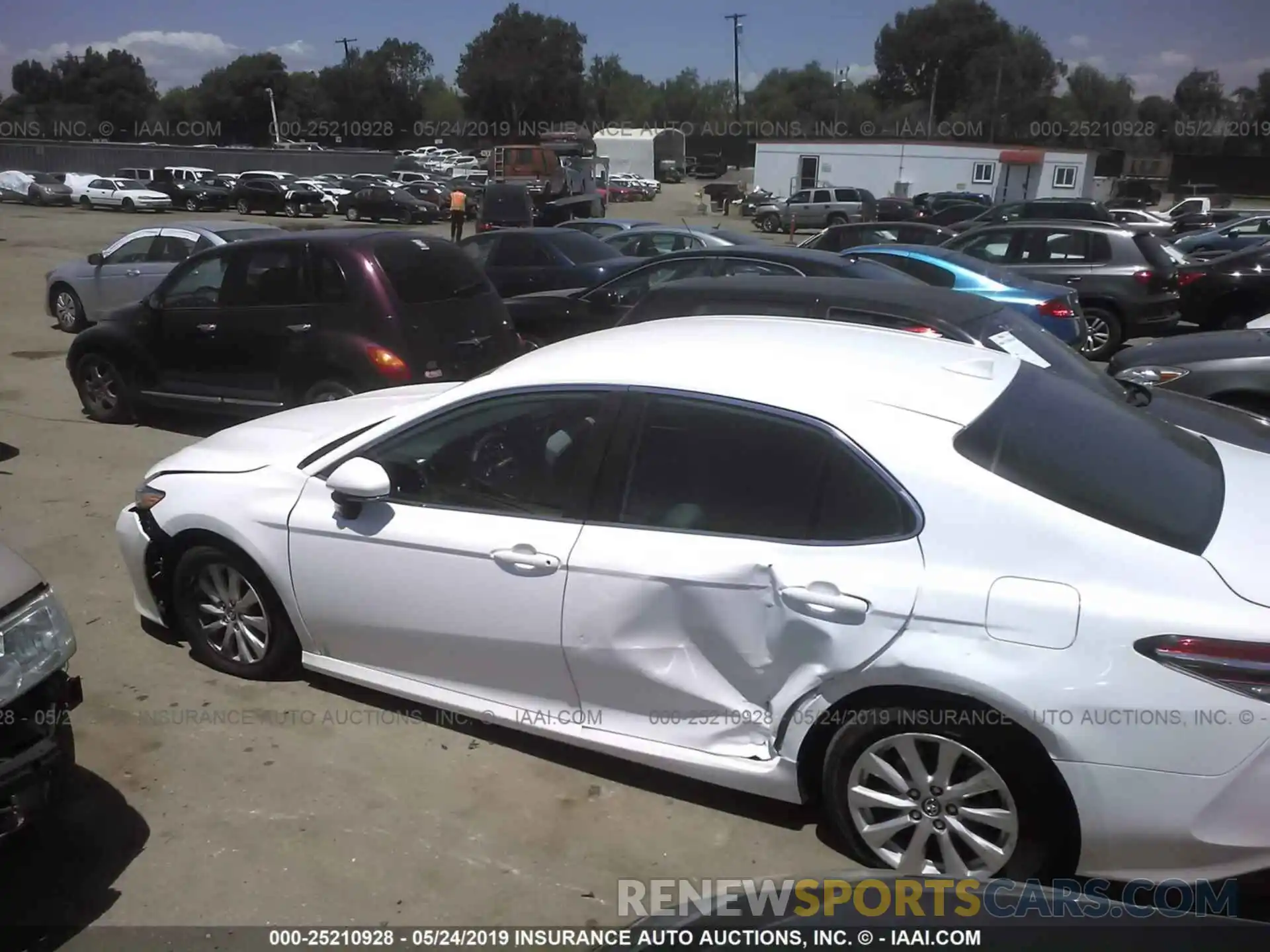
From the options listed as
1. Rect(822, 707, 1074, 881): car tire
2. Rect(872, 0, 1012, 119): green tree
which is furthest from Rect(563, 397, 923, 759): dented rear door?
Rect(872, 0, 1012, 119): green tree

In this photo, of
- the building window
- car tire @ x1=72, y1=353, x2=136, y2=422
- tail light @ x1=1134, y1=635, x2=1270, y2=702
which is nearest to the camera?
tail light @ x1=1134, y1=635, x2=1270, y2=702

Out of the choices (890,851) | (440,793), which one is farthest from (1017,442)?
(440,793)

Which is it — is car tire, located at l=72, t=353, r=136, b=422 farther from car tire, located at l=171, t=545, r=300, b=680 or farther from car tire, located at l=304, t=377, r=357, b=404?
car tire, located at l=171, t=545, r=300, b=680

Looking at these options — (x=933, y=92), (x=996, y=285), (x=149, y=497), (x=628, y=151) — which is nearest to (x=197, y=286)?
(x=149, y=497)

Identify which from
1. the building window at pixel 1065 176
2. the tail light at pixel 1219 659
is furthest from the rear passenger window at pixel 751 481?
the building window at pixel 1065 176

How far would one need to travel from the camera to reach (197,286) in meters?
7.94

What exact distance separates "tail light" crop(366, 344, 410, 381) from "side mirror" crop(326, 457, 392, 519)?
322 centimetres

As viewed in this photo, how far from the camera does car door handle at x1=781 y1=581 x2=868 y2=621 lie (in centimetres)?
291

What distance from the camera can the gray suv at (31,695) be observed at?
283cm

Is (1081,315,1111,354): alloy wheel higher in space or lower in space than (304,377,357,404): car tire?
lower

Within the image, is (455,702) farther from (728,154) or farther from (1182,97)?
(1182,97)

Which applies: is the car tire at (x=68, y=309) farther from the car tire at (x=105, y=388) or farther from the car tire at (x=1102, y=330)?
the car tire at (x=1102, y=330)

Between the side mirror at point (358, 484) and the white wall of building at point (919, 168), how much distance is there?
43.6m

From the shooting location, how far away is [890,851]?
3090 millimetres
